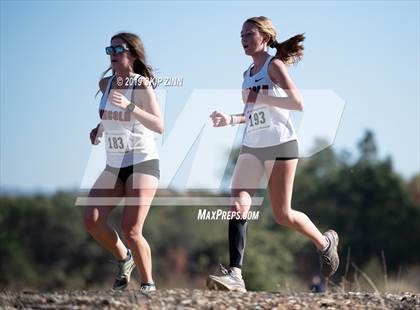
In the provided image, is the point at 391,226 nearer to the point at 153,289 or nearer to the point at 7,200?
the point at 7,200

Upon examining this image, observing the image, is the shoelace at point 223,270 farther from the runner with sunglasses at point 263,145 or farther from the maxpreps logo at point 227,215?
the maxpreps logo at point 227,215

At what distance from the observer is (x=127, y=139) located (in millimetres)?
7047

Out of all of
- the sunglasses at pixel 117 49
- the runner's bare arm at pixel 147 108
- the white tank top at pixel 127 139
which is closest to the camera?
the runner's bare arm at pixel 147 108

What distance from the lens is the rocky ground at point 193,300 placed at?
6.06 metres

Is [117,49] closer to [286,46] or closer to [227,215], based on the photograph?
[286,46]

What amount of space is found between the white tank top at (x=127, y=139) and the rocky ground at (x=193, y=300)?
3.57ft

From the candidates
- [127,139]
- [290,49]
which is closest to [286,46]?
[290,49]

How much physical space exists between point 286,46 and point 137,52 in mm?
1256

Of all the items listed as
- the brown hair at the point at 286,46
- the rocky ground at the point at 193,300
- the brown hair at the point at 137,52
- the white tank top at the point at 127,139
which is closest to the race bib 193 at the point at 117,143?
the white tank top at the point at 127,139

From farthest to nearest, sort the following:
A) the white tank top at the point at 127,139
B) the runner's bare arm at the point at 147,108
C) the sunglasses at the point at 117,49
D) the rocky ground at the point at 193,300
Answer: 1. the sunglasses at the point at 117,49
2. the white tank top at the point at 127,139
3. the runner's bare arm at the point at 147,108
4. the rocky ground at the point at 193,300

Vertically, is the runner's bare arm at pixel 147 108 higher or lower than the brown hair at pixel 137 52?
lower

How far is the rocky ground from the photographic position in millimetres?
6059

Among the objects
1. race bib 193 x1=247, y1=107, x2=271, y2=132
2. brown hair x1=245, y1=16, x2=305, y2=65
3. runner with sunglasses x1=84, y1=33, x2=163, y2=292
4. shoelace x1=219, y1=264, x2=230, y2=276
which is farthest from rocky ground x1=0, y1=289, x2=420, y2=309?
brown hair x1=245, y1=16, x2=305, y2=65

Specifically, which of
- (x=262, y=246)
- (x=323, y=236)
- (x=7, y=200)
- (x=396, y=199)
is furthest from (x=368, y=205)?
(x=323, y=236)
